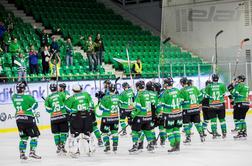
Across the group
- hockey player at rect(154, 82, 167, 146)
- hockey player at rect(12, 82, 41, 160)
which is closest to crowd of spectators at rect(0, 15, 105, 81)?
hockey player at rect(154, 82, 167, 146)

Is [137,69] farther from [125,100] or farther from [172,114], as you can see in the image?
[172,114]

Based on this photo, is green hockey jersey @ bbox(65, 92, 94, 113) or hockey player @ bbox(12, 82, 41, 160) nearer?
green hockey jersey @ bbox(65, 92, 94, 113)

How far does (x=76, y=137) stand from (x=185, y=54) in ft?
36.7

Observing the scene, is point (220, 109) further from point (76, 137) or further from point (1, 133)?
point (1, 133)

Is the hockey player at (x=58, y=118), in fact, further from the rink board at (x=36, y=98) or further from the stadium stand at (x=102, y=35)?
the stadium stand at (x=102, y=35)

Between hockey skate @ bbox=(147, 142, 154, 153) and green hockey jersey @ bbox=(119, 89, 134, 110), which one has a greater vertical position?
green hockey jersey @ bbox=(119, 89, 134, 110)

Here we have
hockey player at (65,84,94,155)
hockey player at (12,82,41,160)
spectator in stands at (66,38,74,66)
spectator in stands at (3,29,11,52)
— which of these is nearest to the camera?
hockey player at (65,84,94,155)

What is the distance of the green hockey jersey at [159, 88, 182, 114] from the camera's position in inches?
524

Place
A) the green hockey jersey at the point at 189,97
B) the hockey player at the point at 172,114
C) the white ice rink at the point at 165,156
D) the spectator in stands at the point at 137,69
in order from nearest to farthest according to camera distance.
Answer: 1. the white ice rink at the point at 165,156
2. the hockey player at the point at 172,114
3. the green hockey jersey at the point at 189,97
4. the spectator in stands at the point at 137,69

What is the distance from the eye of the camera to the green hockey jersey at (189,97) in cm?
1480

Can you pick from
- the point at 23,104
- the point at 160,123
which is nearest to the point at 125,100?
the point at 160,123

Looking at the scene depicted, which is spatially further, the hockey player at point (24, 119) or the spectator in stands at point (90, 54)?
the spectator in stands at point (90, 54)

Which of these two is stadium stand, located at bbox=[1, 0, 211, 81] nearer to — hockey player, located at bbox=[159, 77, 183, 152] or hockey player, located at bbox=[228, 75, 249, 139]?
hockey player, located at bbox=[228, 75, 249, 139]

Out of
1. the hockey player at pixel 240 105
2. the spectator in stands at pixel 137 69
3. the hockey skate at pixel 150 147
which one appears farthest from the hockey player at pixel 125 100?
the spectator in stands at pixel 137 69
